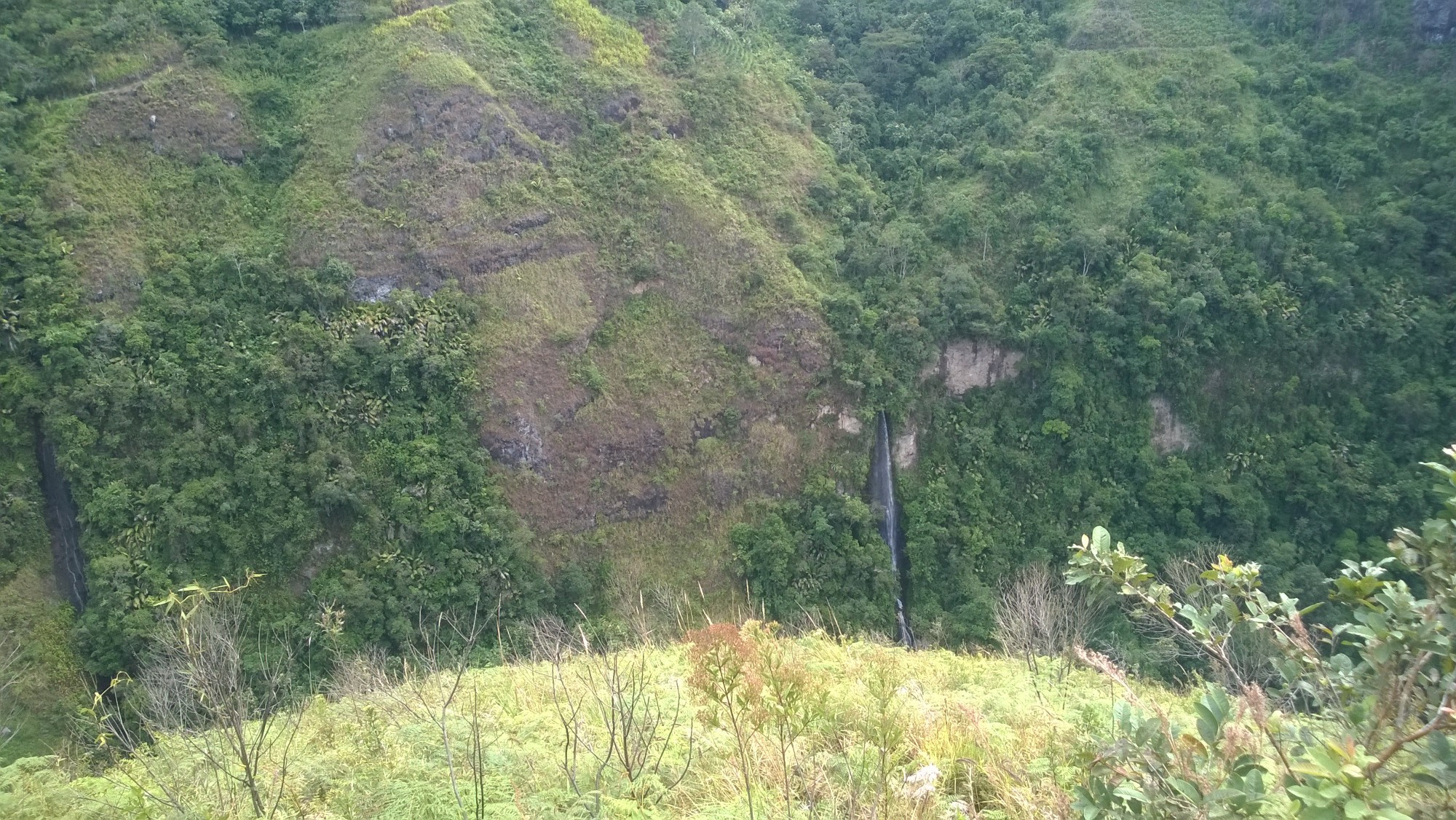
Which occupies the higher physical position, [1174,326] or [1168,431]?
[1174,326]

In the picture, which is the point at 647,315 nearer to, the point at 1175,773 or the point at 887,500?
the point at 887,500

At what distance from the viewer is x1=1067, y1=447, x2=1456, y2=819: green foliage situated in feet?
8.43

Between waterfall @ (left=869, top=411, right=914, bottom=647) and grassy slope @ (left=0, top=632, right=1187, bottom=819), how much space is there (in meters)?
17.5

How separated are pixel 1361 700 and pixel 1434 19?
128ft

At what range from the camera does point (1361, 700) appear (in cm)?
312

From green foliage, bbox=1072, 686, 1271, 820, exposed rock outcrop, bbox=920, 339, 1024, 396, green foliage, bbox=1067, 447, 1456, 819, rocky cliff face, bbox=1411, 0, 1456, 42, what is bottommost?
exposed rock outcrop, bbox=920, 339, 1024, 396

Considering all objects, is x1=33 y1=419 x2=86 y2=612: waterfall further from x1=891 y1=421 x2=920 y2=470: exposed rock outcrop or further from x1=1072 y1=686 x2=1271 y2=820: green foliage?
x1=1072 y1=686 x2=1271 y2=820: green foliage

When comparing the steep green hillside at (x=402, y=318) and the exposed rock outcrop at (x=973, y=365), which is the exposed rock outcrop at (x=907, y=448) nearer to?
the exposed rock outcrop at (x=973, y=365)

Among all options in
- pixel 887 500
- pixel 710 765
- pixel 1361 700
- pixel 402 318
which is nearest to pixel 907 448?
pixel 887 500

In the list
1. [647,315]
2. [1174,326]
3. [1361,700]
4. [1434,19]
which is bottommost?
[647,315]

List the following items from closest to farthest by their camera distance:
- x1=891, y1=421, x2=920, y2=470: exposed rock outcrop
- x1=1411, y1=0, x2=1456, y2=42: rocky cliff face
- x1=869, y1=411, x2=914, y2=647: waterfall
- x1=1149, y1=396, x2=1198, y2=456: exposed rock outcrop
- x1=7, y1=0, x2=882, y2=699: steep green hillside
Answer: x1=7, y1=0, x2=882, y2=699: steep green hillside < x1=869, y1=411, x2=914, y2=647: waterfall < x1=891, y1=421, x2=920, y2=470: exposed rock outcrop < x1=1149, y1=396, x2=1198, y2=456: exposed rock outcrop < x1=1411, y1=0, x2=1456, y2=42: rocky cliff face

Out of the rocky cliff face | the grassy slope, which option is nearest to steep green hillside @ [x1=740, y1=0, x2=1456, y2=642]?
the rocky cliff face

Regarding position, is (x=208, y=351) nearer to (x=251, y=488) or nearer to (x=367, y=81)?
(x=251, y=488)

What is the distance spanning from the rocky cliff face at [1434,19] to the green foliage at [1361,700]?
38138 millimetres
